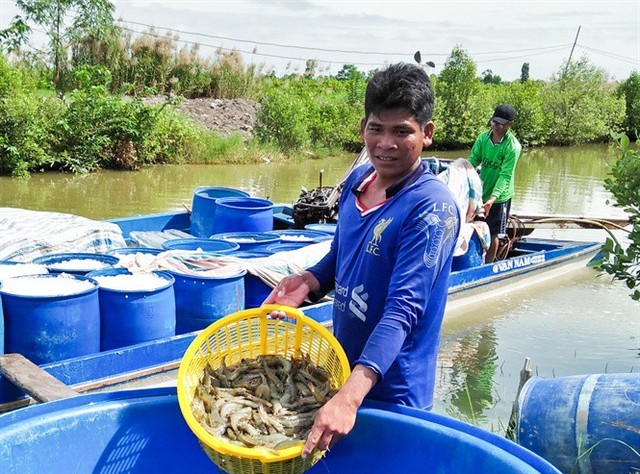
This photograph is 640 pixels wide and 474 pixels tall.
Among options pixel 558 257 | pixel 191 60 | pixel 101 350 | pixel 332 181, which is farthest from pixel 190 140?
pixel 101 350

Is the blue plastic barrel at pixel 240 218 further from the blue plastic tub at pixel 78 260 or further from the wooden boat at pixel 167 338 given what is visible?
the blue plastic tub at pixel 78 260

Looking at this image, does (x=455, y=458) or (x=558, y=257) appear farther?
(x=558, y=257)

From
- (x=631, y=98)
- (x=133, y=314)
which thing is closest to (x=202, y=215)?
(x=133, y=314)

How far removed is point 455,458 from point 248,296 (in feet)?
12.4

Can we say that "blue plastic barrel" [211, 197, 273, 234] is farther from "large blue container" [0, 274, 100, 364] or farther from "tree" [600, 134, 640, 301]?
"tree" [600, 134, 640, 301]

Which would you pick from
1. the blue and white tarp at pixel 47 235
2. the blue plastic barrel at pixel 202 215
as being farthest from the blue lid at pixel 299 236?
the blue and white tarp at pixel 47 235

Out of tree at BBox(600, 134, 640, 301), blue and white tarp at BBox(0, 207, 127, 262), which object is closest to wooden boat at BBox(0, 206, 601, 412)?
blue and white tarp at BBox(0, 207, 127, 262)

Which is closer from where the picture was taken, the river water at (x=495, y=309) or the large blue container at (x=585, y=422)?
the large blue container at (x=585, y=422)

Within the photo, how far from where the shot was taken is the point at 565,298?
9516 mm

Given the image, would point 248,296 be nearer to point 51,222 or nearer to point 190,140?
point 51,222

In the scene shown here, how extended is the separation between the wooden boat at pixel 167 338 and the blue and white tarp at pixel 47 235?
57.7 inches

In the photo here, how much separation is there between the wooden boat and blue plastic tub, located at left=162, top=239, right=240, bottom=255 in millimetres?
1042

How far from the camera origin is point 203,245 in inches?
250

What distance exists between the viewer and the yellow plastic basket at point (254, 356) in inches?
73.7
